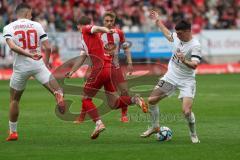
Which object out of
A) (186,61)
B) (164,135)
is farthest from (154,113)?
(186,61)

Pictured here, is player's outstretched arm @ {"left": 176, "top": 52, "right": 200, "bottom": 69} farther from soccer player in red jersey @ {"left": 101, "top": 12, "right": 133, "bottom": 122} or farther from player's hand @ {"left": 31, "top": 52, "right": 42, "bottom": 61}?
soccer player in red jersey @ {"left": 101, "top": 12, "right": 133, "bottom": 122}

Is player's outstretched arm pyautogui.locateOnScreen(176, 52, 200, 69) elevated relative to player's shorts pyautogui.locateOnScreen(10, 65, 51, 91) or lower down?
elevated

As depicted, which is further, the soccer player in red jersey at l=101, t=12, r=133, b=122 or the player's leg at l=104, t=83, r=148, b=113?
the soccer player in red jersey at l=101, t=12, r=133, b=122

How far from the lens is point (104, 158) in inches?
455

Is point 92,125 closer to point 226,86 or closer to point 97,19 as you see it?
point 226,86

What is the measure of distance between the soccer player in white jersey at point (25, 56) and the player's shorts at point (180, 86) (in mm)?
1874

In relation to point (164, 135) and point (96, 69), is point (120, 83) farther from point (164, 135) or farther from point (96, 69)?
point (164, 135)

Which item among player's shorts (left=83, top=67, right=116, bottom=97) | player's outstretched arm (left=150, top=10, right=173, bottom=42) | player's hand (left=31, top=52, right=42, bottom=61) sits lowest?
player's shorts (left=83, top=67, right=116, bottom=97)

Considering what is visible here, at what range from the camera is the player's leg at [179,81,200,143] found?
13.1 metres

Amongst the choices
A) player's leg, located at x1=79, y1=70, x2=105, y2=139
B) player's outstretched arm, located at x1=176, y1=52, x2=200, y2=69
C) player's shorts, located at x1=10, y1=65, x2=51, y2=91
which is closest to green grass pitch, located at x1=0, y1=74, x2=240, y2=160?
player's leg, located at x1=79, y1=70, x2=105, y2=139

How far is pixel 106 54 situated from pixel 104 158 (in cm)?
532

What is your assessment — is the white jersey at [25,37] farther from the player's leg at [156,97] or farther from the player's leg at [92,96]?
the player's leg at [156,97]

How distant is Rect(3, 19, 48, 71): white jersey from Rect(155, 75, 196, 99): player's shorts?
2.26 m

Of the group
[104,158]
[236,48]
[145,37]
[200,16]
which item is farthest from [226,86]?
[104,158]
